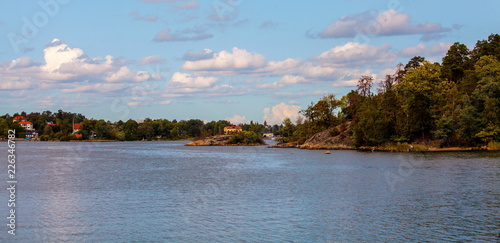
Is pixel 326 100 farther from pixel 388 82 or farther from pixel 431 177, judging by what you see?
pixel 431 177

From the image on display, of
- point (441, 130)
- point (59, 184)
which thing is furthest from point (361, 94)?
point (59, 184)

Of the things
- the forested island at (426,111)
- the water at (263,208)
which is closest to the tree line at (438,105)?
the forested island at (426,111)

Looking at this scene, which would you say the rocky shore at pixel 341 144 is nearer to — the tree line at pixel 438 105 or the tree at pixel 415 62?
the tree line at pixel 438 105

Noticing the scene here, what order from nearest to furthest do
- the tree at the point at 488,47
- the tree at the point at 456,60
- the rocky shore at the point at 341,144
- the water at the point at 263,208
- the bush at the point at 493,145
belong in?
the water at the point at 263,208 → the bush at the point at 493,145 → the rocky shore at the point at 341,144 → the tree at the point at 488,47 → the tree at the point at 456,60

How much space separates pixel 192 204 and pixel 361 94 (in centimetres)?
13141

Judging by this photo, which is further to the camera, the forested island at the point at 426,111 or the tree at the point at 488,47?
the tree at the point at 488,47

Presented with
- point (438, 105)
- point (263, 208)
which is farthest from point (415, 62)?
point (263, 208)

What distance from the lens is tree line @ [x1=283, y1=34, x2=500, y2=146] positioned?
11356 cm

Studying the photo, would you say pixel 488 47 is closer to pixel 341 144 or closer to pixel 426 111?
pixel 426 111

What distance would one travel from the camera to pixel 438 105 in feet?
418

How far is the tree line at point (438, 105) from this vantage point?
114 metres

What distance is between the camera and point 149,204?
139ft

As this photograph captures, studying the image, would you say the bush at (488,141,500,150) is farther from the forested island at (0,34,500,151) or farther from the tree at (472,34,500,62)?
the tree at (472,34,500,62)

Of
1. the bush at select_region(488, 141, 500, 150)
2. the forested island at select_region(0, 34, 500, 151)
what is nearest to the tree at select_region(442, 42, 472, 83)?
the forested island at select_region(0, 34, 500, 151)
